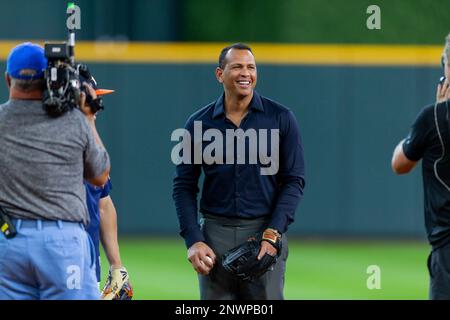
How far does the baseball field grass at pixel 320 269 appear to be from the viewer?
9.97 metres

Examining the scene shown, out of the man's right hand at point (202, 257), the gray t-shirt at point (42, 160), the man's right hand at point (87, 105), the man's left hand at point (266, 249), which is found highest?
the man's right hand at point (87, 105)

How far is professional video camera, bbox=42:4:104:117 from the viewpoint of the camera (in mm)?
4891

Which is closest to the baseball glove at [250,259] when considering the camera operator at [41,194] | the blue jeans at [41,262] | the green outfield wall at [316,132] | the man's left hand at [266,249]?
the man's left hand at [266,249]

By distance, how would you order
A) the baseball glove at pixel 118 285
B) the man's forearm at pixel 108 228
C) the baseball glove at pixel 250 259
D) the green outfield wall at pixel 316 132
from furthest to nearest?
the green outfield wall at pixel 316 132
the man's forearm at pixel 108 228
the baseball glove at pixel 118 285
the baseball glove at pixel 250 259

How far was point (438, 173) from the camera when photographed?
521 cm

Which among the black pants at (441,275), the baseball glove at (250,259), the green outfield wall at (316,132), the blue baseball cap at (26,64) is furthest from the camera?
the green outfield wall at (316,132)

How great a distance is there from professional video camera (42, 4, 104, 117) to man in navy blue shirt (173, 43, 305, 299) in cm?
100

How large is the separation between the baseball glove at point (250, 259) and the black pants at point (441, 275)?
93 centimetres

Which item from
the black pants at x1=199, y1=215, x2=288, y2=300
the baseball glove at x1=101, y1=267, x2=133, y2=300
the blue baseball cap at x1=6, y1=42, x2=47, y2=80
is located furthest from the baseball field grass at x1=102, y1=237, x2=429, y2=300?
the blue baseball cap at x1=6, y1=42, x2=47, y2=80

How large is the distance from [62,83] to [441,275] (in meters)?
2.06

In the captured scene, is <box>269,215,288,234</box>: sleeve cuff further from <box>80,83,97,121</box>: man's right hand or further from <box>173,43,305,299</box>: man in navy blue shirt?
<box>80,83,97,121</box>: man's right hand

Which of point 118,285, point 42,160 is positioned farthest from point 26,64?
point 118,285

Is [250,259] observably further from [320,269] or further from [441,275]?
[320,269]

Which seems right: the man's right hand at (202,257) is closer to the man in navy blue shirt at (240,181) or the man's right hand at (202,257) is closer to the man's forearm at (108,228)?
the man in navy blue shirt at (240,181)
